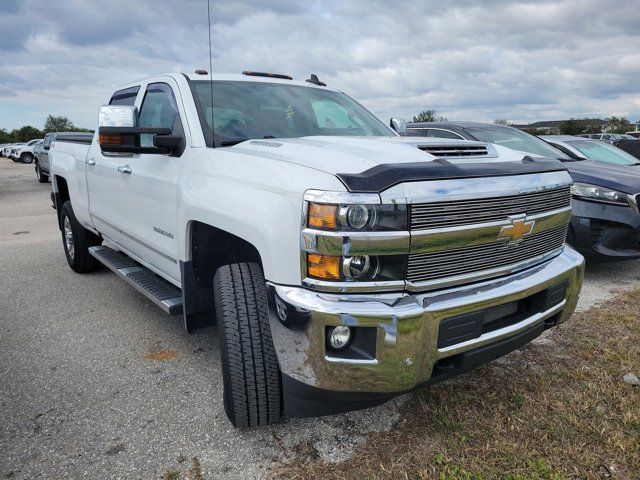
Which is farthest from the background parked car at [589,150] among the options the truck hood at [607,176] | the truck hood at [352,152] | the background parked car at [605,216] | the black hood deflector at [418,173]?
the black hood deflector at [418,173]

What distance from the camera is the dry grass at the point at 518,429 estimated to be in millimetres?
2225

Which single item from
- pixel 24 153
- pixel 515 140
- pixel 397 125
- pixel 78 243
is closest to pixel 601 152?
pixel 515 140

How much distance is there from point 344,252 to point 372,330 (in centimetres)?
33

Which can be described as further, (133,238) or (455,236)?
(133,238)

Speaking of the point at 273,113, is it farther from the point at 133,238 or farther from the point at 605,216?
the point at 605,216

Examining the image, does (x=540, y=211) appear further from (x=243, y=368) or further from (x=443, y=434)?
(x=243, y=368)

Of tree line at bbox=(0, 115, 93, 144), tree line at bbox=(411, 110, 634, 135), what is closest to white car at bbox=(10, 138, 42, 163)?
tree line at bbox=(0, 115, 93, 144)

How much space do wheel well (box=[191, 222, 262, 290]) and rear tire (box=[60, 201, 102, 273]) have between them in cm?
282

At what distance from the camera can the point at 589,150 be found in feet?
23.0

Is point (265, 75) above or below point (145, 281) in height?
above

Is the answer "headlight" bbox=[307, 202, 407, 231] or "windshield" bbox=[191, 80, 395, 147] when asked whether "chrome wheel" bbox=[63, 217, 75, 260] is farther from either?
"headlight" bbox=[307, 202, 407, 231]

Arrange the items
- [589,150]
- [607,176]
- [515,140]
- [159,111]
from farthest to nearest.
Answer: [589,150]
[515,140]
[607,176]
[159,111]

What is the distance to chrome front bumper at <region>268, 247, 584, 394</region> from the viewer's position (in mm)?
1968

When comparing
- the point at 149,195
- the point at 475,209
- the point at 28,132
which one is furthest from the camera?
the point at 28,132
